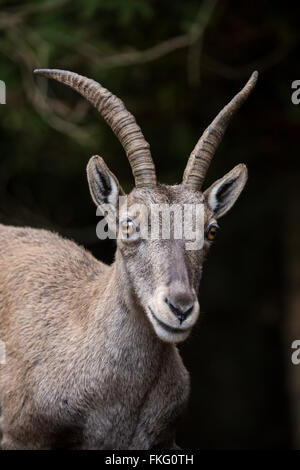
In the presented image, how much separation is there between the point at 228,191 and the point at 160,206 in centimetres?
101

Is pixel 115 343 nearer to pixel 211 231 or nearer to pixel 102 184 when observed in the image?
pixel 211 231

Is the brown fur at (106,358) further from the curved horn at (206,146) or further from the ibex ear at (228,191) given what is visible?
the curved horn at (206,146)

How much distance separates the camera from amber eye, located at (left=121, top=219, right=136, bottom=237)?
693 centimetres

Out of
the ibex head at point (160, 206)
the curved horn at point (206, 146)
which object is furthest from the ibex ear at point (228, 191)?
the curved horn at point (206, 146)

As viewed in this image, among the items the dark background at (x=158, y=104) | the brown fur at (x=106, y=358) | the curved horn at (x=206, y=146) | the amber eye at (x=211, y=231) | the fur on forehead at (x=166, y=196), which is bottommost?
the brown fur at (x=106, y=358)

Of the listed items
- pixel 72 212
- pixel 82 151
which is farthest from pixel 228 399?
pixel 82 151

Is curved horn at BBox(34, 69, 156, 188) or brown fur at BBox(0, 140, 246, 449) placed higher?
curved horn at BBox(34, 69, 156, 188)

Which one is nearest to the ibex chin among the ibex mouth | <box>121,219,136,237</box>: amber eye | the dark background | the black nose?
<box>121,219,136,237</box>: amber eye

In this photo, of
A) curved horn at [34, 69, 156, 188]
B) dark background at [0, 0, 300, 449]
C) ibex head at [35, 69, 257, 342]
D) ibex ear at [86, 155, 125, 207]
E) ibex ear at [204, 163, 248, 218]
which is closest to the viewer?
ibex head at [35, 69, 257, 342]

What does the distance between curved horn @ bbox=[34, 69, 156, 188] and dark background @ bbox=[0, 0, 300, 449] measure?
2.29 metres

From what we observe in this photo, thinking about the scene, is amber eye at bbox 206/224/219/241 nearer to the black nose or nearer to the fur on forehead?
the fur on forehead

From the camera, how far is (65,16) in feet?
40.0

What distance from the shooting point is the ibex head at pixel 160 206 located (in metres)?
6.43
